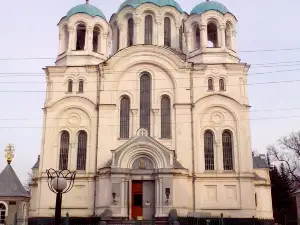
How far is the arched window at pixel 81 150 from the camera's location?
30839 mm

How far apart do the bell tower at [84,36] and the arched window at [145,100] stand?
433 cm

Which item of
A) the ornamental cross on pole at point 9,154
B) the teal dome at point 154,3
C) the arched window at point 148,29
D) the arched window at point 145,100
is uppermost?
the teal dome at point 154,3

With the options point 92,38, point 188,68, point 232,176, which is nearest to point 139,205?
point 232,176

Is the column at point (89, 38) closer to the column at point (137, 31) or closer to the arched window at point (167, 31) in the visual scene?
the column at point (137, 31)

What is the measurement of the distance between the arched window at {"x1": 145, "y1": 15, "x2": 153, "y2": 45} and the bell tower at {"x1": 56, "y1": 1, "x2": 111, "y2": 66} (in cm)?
325

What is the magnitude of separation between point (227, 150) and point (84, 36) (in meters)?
15.5

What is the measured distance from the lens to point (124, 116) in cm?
3164

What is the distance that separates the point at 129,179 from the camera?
2870cm

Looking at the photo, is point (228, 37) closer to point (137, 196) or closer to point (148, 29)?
point (148, 29)

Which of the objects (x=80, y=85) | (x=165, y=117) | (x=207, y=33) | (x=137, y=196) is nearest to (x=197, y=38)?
(x=207, y=33)

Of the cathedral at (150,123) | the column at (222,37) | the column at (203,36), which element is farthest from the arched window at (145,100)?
the column at (222,37)

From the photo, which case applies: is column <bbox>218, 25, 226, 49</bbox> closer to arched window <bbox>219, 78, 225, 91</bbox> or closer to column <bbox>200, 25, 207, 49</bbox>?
column <bbox>200, 25, 207, 49</bbox>

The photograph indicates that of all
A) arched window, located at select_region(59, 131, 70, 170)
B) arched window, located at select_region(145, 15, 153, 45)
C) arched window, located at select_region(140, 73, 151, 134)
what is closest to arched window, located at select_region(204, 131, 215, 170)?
arched window, located at select_region(140, 73, 151, 134)

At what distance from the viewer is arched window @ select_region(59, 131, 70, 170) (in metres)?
30.9
